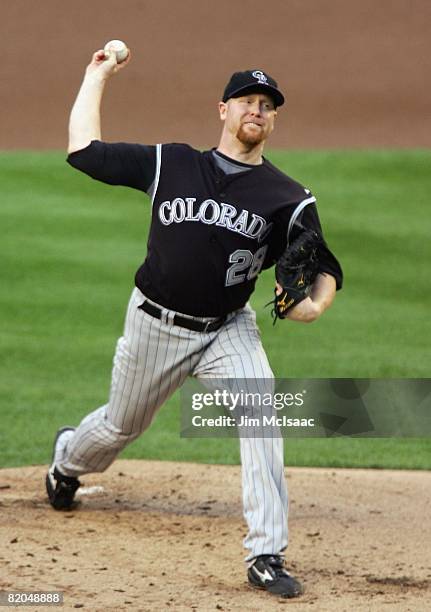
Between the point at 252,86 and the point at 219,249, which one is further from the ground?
the point at 252,86

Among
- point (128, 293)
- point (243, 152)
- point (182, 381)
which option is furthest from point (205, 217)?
point (128, 293)

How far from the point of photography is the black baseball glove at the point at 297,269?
4391mm

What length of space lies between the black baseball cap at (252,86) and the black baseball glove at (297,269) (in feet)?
1.89

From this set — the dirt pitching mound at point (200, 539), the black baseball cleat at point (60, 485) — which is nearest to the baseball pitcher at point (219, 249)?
the dirt pitching mound at point (200, 539)

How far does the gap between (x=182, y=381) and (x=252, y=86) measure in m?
1.20

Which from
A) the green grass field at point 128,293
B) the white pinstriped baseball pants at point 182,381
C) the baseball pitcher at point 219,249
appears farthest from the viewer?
the green grass field at point 128,293

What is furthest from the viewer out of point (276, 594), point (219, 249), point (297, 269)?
point (219, 249)

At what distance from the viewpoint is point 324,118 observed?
16.5 meters

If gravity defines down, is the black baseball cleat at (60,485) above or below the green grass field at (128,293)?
below

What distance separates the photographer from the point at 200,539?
16.3ft

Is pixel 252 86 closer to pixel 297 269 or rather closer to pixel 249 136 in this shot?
pixel 249 136

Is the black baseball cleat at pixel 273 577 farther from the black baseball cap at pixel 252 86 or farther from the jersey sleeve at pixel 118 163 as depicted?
the black baseball cap at pixel 252 86

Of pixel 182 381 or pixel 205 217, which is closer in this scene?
pixel 205 217

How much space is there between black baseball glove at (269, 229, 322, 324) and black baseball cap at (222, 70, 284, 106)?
58cm
